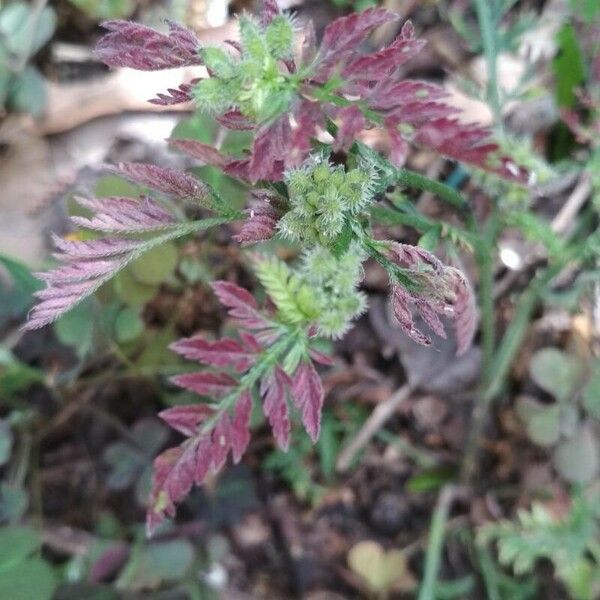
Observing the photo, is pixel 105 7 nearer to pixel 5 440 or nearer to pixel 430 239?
pixel 5 440

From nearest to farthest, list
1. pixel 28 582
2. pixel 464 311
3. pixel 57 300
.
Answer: pixel 57 300
pixel 464 311
pixel 28 582

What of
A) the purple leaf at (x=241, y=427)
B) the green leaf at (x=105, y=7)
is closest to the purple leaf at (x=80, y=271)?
the purple leaf at (x=241, y=427)

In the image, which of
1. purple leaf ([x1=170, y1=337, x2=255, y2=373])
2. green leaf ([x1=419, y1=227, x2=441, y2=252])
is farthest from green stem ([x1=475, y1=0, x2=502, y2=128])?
purple leaf ([x1=170, y1=337, x2=255, y2=373])

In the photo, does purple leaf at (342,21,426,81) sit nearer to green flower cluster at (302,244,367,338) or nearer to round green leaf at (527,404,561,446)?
green flower cluster at (302,244,367,338)

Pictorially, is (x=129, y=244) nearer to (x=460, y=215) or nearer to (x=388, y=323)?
(x=460, y=215)

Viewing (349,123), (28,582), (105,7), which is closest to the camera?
(349,123)

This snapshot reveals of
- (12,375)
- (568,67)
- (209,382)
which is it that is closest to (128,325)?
(12,375)

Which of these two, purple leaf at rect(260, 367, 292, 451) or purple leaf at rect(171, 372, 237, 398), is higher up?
purple leaf at rect(260, 367, 292, 451)

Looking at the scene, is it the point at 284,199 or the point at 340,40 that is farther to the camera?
the point at 284,199
